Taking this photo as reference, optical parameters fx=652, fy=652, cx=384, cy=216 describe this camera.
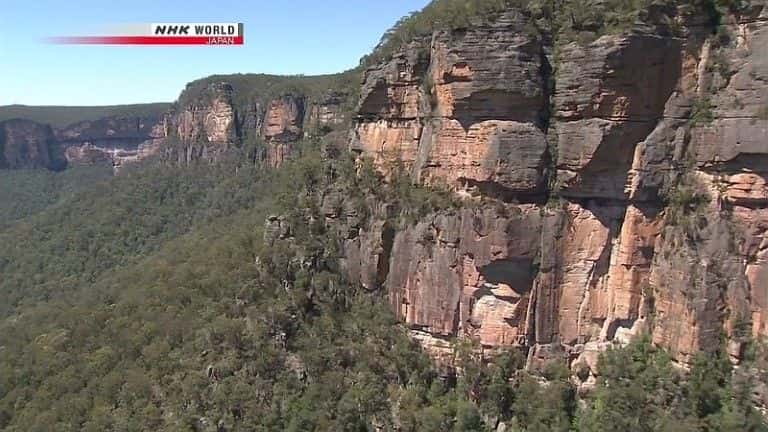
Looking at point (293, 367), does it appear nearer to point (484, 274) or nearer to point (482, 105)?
point (484, 274)

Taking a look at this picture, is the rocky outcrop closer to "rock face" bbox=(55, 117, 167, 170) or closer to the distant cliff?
the distant cliff

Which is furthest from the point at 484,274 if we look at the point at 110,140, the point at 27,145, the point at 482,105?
Answer: the point at 27,145

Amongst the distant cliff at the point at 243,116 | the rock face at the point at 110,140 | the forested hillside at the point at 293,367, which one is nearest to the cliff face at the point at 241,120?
the distant cliff at the point at 243,116

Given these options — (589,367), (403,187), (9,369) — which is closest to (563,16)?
(403,187)

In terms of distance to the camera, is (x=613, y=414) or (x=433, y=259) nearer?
(x=613, y=414)

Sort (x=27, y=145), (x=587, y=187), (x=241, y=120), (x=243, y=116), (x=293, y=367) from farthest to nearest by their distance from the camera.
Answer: (x=27, y=145)
(x=241, y=120)
(x=243, y=116)
(x=293, y=367)
(x=587, y=187)

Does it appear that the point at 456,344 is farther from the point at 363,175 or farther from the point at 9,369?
the point at 9,369
